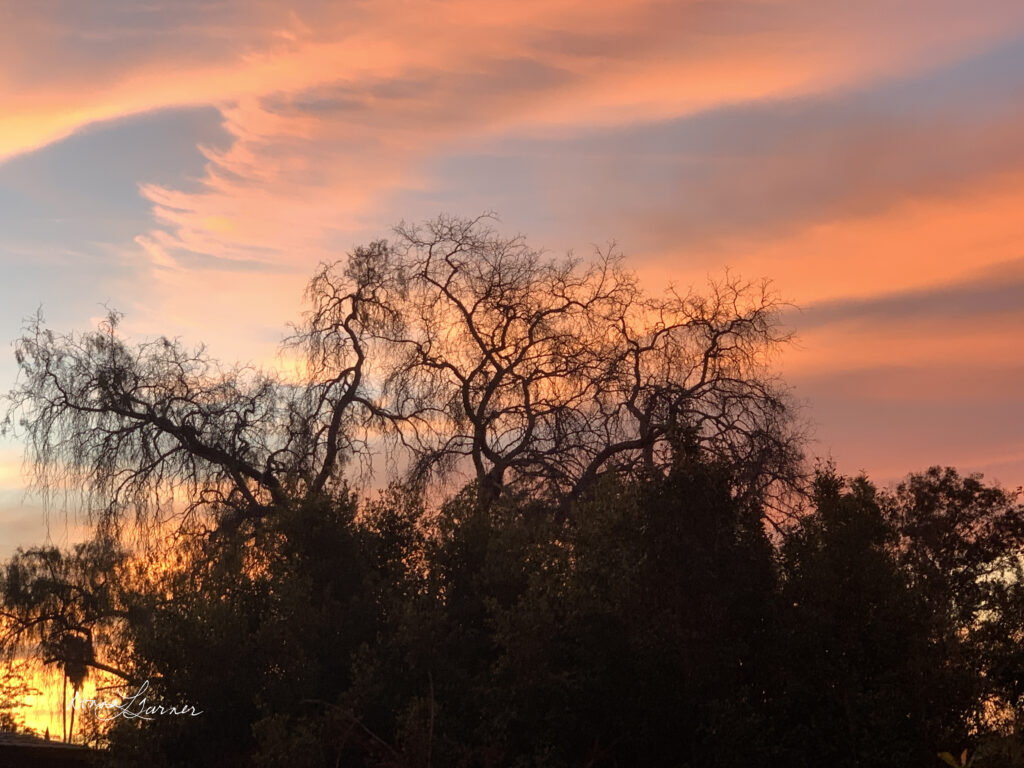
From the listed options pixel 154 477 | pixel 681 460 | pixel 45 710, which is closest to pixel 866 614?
pixel 681 460

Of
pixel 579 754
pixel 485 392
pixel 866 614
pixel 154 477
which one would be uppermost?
pixel 485 392

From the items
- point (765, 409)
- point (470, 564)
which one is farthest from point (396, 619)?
point (765, 409)

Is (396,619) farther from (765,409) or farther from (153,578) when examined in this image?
(765,409)

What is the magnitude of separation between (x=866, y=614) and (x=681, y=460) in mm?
3434

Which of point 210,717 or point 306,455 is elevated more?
point 306,455

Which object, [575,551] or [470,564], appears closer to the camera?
[575,551]

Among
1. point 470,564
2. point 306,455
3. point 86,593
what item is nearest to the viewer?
point 470,564

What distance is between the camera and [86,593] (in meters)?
31.5

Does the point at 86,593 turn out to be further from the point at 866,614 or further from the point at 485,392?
the point at 866,614

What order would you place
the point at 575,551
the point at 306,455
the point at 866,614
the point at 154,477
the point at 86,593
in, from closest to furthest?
the point at 866,614 → the point at 575,551 → the point at 154,477 → the point at 306,455 → the point at 86,593
